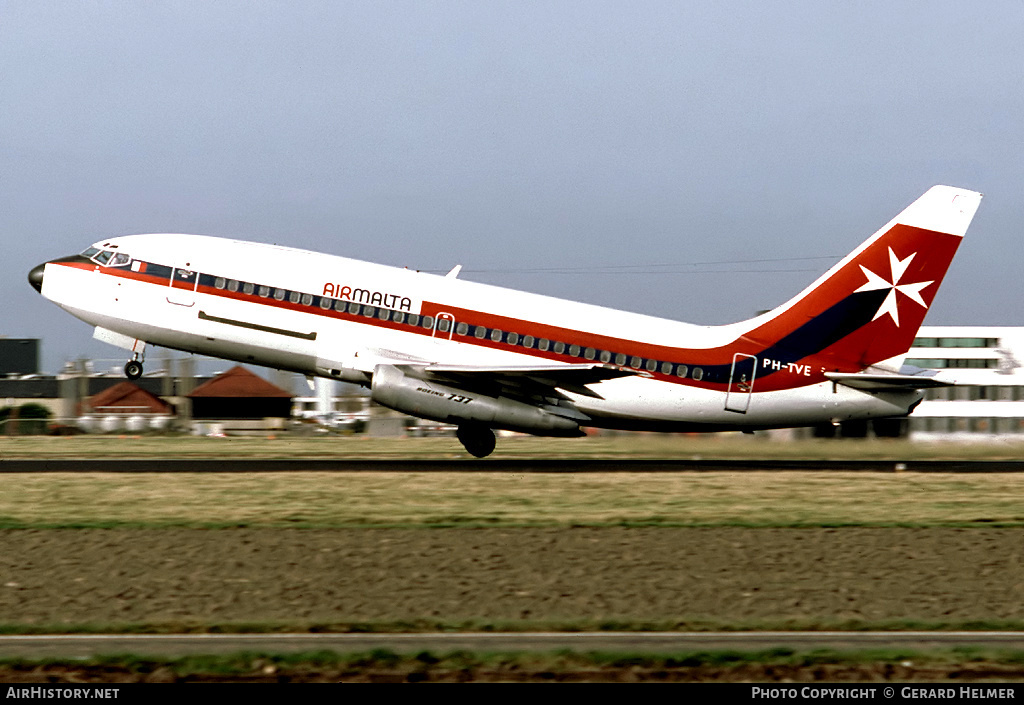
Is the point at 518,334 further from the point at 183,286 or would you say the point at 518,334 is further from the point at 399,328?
the point at 183,286

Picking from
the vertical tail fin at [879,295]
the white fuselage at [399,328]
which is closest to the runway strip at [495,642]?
the white fuselage at [399,328]

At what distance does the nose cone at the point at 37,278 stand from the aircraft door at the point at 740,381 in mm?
18524

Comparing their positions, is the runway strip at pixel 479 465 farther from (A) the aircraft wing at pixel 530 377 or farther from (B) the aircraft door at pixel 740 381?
(A) the aircraft wing at pixel 530 377

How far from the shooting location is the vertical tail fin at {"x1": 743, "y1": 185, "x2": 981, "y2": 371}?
29734 millimetres

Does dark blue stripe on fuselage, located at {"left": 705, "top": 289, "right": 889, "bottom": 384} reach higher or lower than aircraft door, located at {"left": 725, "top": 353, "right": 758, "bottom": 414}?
higher

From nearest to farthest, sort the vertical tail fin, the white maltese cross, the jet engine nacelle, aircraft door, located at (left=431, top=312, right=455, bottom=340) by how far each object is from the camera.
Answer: the jet engine nacelle, aircraft door, located at (left=431, top=312, right=455, bottom=340), the vertical tail fin, the white maltese cross

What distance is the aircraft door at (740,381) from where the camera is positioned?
2991 cm

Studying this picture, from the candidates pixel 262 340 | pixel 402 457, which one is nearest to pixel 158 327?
pixel 262 340

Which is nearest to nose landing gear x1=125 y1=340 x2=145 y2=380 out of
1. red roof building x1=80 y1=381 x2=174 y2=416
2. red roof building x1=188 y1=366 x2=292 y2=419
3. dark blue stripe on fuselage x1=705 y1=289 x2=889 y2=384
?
dark blue stripe on fuselage x1=705 y1=289 x2=889 y2=384

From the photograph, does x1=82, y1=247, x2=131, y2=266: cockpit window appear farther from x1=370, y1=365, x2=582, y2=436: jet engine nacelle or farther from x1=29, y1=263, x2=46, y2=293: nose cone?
x1=370, y1=365, x2=582, y2=436: jet engine nacelle

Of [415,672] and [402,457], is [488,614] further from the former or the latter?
[402,457]

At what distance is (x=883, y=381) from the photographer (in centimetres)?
2922

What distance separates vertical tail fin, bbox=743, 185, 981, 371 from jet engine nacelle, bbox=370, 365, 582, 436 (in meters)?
6.14

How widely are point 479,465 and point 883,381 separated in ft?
34.9
